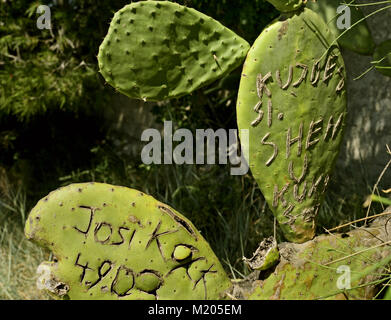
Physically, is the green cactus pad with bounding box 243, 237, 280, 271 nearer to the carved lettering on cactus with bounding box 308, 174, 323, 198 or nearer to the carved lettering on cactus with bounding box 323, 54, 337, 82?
the carved lettering on cactus with bounding box 308, 174, 323, 198

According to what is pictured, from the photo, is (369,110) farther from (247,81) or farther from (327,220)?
(247,81)

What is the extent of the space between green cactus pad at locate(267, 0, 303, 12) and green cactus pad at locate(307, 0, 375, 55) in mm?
152

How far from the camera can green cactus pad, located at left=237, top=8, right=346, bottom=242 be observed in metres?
1.44

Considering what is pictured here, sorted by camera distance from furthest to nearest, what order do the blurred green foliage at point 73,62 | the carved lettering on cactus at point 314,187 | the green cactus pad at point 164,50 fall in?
the blurred green foliage at point 73,62, the carved lettering on cactus at point 314,187, the green cactus pad at point 164,50

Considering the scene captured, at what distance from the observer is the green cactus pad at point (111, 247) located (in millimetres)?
1406

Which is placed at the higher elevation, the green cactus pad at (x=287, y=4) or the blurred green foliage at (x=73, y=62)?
the green cactus pad at (x=287, y=4)

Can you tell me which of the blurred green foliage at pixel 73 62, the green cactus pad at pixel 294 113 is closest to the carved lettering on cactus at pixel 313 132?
the green cactus pad at pixel 294 113

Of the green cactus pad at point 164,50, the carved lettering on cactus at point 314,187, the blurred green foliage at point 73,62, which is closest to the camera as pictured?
the green cactus pad at point 164,50

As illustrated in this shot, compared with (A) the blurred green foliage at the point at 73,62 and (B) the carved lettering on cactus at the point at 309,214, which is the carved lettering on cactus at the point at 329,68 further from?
(A) the blurred green foliage at the point at 73,62

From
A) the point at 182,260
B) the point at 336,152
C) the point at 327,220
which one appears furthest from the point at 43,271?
the point at 327,220

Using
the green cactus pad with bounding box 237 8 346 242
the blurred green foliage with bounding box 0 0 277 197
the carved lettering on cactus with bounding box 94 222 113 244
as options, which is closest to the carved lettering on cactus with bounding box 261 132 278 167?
the green cactus pad with bounding box 237 8 346 242

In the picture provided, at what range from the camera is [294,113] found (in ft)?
4.82

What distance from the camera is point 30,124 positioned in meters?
2.99
